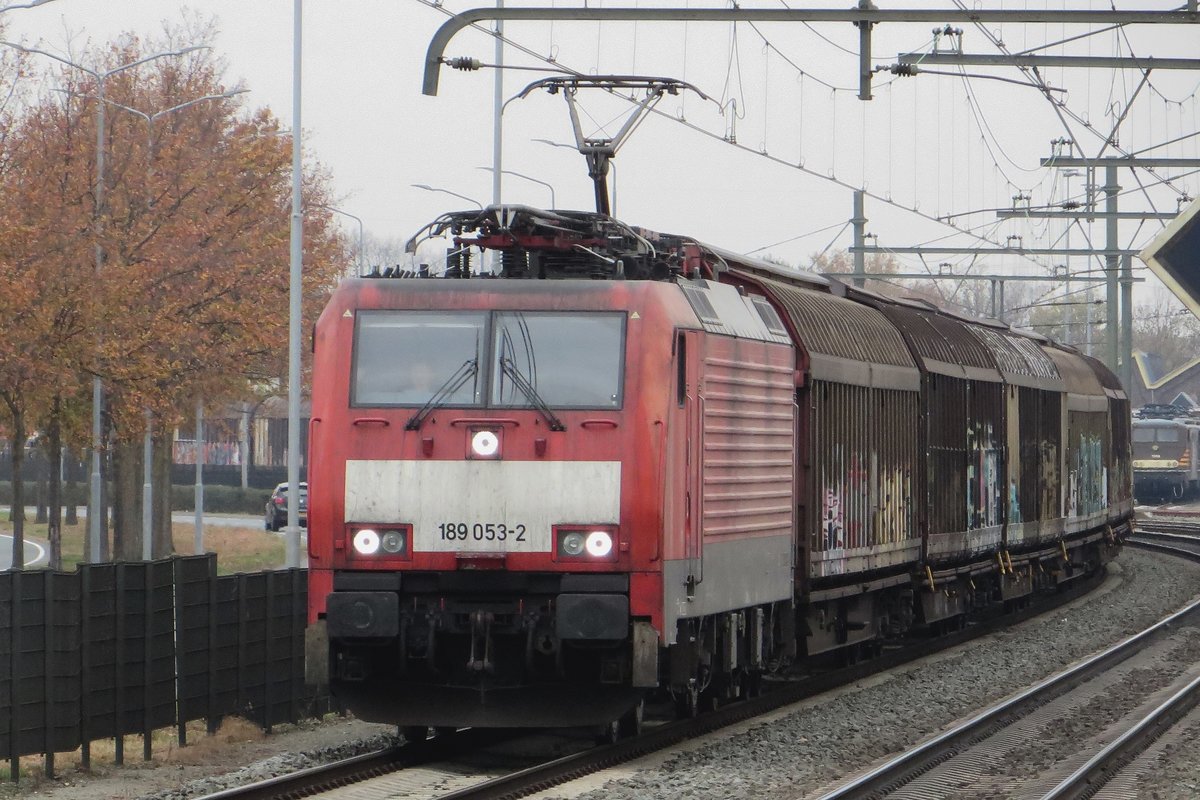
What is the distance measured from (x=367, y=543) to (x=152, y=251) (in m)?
20.7

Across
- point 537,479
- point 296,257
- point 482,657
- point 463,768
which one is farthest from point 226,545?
point 537,479

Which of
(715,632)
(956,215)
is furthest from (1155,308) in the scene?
(715,632)

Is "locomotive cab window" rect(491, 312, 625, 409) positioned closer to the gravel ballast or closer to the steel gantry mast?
the gravel ballast

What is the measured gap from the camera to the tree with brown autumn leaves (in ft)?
90.5

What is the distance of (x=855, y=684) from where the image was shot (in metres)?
16.9

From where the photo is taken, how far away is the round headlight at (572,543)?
1133cm

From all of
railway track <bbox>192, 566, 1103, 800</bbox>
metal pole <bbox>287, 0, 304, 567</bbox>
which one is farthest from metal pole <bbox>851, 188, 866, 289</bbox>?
railway track <bbox>192, 566, 1103, 800</bbox>

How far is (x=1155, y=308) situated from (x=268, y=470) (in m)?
86.8

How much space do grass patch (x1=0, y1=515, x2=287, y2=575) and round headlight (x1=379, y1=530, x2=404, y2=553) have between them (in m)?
24.8

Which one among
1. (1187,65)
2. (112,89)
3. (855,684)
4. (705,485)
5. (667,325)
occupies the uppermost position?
(112,89)

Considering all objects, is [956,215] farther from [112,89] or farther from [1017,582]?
[112,89]

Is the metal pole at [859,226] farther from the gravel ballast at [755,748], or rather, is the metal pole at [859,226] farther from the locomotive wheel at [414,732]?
the locomotive wheel at [414,732]

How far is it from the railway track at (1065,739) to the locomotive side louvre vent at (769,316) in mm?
3181

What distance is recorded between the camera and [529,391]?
38.0 feet
